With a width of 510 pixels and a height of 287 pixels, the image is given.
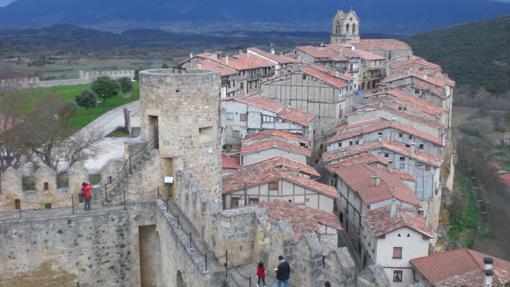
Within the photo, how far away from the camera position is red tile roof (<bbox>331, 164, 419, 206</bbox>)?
1276 inches

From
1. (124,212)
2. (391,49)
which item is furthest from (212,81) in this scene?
(391,49)

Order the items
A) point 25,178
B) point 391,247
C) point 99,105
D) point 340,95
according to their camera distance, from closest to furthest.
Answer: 1. point 25,178
2. point 391,247
3. point 340,95
4. point 99,105

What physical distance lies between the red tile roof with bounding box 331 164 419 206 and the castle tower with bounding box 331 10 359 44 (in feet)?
190

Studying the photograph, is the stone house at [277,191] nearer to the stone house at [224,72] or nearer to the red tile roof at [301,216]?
the red tile roof at [301,216]

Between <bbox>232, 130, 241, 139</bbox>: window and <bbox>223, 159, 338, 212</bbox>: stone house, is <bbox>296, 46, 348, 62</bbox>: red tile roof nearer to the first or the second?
<bbox>232, 130, 241, 139</bbox>: window

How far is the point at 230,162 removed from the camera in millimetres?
37906

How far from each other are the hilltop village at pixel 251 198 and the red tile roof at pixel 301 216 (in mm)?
107

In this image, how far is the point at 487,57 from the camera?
105 meters

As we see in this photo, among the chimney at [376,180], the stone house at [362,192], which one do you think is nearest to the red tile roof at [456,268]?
the stone house at [362,192]

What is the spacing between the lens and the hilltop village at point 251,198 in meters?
15.3

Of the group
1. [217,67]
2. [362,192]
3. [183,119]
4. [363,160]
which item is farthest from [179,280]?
[217,67]


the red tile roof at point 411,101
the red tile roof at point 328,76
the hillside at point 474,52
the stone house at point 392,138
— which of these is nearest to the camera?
the stone house at point 392,138

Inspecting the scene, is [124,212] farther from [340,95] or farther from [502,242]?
[340,95]

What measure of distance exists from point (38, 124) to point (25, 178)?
1078cm
